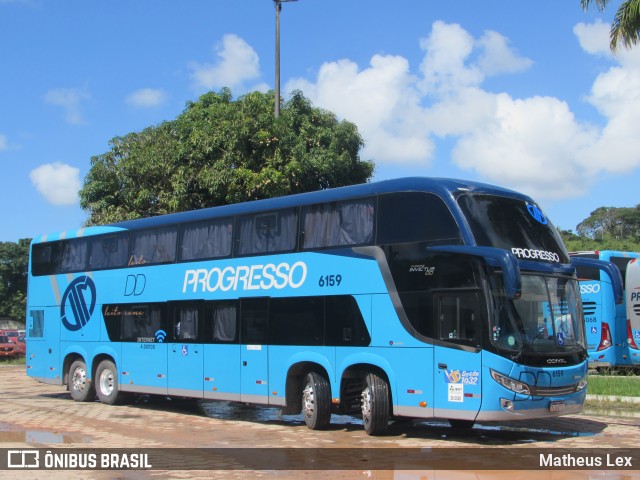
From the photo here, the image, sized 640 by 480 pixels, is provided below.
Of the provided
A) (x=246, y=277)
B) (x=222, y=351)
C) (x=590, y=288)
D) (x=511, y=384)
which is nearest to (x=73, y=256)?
(x=222, y=351)

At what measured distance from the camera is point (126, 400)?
18.9 m

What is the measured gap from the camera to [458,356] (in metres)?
11.5

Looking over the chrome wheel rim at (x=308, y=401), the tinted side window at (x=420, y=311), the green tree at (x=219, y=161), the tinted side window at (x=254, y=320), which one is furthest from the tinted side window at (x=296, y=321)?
the green tree at (x=219, y=161)

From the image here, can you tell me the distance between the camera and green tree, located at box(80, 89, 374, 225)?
24.2m

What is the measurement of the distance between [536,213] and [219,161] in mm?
13367

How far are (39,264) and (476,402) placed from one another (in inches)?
538

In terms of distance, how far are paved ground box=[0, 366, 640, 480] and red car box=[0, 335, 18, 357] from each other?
23.3 m

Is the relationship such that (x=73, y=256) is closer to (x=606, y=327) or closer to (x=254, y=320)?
(x=254, y=320)

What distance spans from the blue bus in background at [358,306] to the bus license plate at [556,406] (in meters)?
0.03

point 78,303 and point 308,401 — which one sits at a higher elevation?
point 78,303

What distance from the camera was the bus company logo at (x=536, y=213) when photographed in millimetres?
12672

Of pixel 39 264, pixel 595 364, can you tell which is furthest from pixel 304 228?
pixel 595 364

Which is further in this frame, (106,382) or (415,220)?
(106,382)

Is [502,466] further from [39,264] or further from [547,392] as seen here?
[39,264]
